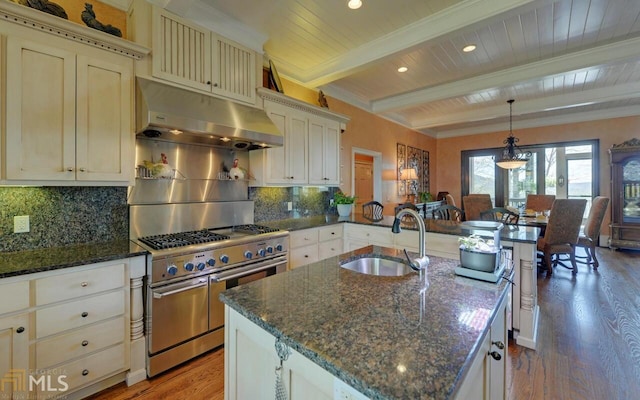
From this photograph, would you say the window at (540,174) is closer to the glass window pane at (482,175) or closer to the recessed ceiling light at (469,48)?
the glass window pane at (482,175)

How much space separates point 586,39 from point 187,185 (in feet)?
14.9

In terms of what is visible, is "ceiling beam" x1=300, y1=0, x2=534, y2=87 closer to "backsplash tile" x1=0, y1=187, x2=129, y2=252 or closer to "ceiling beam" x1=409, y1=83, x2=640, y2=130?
"backsplash tile" x1=0, y1=187, x2=129, y2=252

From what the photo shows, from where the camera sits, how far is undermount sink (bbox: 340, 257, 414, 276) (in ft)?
5.27

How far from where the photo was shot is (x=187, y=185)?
2592 millimetres

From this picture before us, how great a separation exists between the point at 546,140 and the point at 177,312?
805 centimetres

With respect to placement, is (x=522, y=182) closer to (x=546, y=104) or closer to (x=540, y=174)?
(x=540, y=174)

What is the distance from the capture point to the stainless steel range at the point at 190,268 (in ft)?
6.22

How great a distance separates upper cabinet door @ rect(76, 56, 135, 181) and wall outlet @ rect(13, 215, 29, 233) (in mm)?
483

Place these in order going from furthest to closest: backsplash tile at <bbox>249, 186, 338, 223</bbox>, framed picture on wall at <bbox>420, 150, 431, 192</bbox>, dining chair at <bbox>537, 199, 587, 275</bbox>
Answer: framed picture on wall at <bbox>420, 150, 431, 192</bbox>
dining chair at <bbox>537, 199, 587, 275</bbox>
backsplash tile at <bbox>249, 186, 338, 223</bbox>

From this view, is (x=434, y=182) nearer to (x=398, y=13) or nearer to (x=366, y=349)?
(x=398, y=13)

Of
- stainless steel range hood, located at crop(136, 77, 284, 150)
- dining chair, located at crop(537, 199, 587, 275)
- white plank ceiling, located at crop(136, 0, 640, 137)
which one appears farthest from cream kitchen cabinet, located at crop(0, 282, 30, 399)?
dining chair, located at crop(537, 199, 587, 275)

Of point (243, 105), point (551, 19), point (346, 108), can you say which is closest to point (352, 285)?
point (243, 105)

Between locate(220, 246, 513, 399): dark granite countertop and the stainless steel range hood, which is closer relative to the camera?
locate(220, 246, 513, 399): dark granite countertop

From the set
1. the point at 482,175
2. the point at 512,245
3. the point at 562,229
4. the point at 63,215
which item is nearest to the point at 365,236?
the point at 512,245
